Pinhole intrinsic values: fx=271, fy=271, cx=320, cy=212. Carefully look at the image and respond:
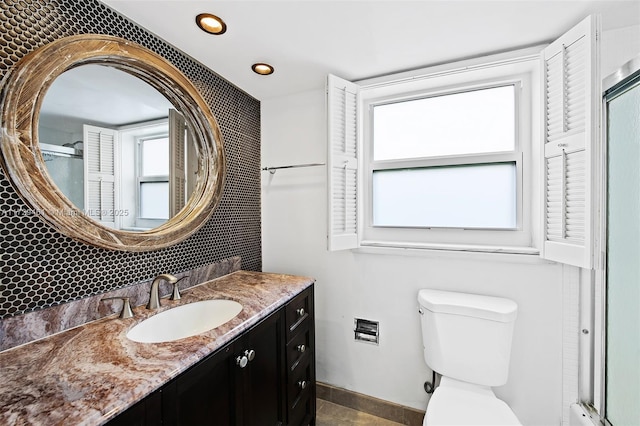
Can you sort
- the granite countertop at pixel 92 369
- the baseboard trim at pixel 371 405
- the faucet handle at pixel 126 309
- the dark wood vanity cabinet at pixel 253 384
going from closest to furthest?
1. the granite countertop at pixel 92 369
2. the dark wood vanity cabinet at pixel 253 384
3. the faucet handle at pixel 126 309
4. the baseboard trim at pixel 371 405

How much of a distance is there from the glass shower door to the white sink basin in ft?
5.73

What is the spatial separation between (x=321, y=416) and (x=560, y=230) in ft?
5.70

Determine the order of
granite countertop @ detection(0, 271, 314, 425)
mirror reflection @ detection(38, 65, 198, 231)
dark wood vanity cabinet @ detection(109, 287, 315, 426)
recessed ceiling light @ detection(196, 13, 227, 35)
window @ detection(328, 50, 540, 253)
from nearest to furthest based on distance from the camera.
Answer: granite countertop @ detection(0, 271, 314, 425) → dark wood vanity cabinet @ detection(109, 287, 315, 426) → mirror reflection @ detection(38, 65, 198, 231) → recessed ceiling light @ detection(196, 13, 227, 35) → window @ detection(328, 50, 540, 253)

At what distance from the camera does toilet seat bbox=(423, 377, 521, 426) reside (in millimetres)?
1146

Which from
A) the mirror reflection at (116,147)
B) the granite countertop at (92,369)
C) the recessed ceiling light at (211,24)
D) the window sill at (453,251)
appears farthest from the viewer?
the window sill at (453,251)

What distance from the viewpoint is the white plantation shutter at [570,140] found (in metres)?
1.12

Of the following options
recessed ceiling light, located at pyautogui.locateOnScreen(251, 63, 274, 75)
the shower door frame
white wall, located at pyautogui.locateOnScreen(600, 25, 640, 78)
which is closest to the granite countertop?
recessed ceiling light, located at pyautogui.locateOnScreen(251, 63, 274, 75)

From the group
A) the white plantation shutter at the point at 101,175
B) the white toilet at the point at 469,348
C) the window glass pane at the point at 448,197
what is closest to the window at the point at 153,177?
the white plantation shutter at the point at 101,175

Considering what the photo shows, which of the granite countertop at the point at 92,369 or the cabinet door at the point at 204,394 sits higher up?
the granite countertop at the point at 92,369

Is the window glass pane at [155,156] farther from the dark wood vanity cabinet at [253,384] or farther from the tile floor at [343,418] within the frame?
the tile floor at [343,418]

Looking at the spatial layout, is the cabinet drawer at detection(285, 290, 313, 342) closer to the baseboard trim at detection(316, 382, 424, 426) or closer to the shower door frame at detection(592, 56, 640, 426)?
the baseboard trim at detection(316, 382, 424, 426)

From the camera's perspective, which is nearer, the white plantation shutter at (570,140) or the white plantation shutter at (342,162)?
the white plantation shutter at (570,140)

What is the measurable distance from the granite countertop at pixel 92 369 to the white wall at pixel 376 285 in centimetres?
84

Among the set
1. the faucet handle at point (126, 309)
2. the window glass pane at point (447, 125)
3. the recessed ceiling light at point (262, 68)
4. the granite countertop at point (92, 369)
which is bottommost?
the granite countertop at point (92, 369)
